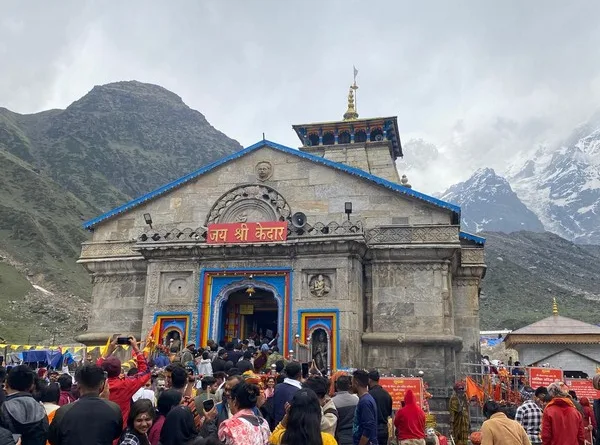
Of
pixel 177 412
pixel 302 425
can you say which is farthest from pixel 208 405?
pixel 302 425

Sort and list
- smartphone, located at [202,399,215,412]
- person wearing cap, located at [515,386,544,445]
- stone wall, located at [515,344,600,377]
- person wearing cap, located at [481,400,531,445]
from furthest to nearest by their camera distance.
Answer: stone wall, located at [515,344,600,377], person wearing cap, located at [515,386,544,445], smartphone, located at [202,399,215,412], person wearing cap, located at [481,400,531,445]

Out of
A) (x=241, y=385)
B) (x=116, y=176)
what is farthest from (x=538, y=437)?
(x=116, y=176)

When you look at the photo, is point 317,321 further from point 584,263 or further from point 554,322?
point 584,263

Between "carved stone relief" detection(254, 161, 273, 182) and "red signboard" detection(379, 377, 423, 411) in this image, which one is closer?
"red signboard" detection(379, 377, 423, 411)

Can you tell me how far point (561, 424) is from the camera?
23.1 feet

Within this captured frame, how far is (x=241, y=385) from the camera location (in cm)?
517

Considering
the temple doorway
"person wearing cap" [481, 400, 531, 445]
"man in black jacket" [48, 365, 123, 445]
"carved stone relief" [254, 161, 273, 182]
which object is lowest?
"person wearing cap" [481, 400, 531, 445]

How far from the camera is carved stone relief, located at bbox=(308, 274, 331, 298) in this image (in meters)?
18.2

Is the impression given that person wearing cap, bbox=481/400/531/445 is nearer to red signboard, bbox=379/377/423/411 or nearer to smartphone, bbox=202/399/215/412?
smartphone, bbox=202/399/215/412

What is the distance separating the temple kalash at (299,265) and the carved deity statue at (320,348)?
33mm

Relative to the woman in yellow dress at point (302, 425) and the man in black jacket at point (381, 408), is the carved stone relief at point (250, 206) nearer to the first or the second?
the man in black jacket at point (381, 408)

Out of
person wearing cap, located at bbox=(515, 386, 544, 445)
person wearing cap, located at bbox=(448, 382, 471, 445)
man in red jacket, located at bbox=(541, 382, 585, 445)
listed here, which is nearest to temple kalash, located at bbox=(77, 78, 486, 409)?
person wearing cap, located at bbox=(448, 382, 471, 445)

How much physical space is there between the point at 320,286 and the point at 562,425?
1146 centimetres

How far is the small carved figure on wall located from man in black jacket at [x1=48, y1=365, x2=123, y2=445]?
1354 cm
